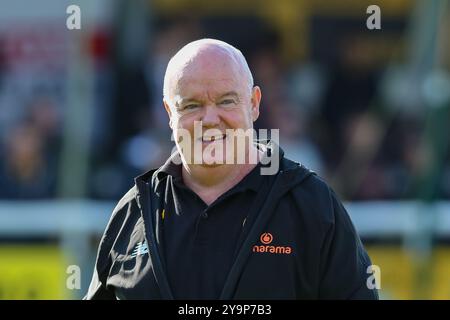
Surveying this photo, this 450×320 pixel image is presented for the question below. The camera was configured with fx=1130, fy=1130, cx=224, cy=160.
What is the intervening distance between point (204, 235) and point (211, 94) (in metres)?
0.49

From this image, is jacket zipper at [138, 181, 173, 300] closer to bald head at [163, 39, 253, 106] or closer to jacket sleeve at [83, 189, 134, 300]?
jacket sleeve at [83, 189, 134, 300]

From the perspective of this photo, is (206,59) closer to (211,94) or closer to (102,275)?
(211,94)

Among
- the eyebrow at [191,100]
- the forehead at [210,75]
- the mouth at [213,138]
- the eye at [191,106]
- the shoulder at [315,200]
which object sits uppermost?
the forehead at [210,75]

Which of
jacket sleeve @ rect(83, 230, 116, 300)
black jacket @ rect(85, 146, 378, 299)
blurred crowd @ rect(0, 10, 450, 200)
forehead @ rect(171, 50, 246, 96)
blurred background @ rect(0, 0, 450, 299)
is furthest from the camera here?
blurred crowd @ rect(0, 10, 450, 200)

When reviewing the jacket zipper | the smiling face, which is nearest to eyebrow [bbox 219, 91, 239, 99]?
the smiling face

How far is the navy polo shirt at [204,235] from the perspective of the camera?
3.85 m

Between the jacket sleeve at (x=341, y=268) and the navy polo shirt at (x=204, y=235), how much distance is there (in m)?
0.28

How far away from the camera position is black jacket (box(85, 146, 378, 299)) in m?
3.80

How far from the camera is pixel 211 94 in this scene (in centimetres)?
391

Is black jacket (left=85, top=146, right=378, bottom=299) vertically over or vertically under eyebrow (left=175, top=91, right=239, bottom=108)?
under

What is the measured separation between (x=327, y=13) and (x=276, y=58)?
2.03 m

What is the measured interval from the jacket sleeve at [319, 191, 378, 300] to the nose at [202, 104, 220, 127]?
52cm

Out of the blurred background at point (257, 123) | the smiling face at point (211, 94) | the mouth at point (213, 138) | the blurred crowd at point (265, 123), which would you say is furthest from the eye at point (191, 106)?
the blurred crowd at point (265, 123)

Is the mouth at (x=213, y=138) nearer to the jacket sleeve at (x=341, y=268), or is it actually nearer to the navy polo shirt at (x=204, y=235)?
the navy polo shirt at (x=204, y=235)
